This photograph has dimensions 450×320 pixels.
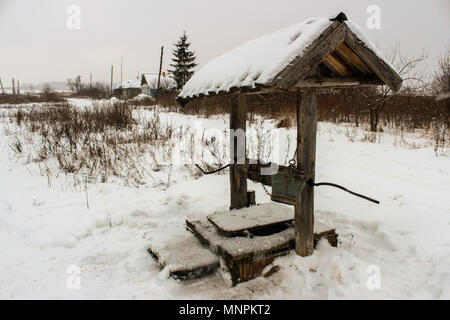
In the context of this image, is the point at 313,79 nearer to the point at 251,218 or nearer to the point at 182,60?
the point at 251,218

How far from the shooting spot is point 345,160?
23.4ft

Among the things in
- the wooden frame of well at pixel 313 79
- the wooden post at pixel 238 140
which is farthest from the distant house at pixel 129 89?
the wooden frame of well at pixel 313 79

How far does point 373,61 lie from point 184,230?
2.87m

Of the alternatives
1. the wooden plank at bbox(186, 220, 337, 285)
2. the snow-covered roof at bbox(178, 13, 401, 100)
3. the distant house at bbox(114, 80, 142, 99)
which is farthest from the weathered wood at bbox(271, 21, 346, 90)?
the distant house at bbox(114, 80, 142, 99)

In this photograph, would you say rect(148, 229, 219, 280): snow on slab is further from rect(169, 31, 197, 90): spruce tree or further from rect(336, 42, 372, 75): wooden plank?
rect(169, 31, 197, 90): spruce tree

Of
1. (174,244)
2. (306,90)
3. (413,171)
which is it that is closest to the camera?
(306,90)

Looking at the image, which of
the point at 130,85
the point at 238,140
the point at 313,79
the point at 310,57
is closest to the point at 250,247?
the point at 238,140

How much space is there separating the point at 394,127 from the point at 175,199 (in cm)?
1056

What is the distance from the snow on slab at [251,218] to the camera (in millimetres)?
3166

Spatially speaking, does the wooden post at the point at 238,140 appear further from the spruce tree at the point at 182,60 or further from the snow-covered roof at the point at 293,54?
the spruce tree at the point at 182,60

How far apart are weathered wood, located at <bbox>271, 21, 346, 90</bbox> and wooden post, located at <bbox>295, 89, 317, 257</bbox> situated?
0.43 m

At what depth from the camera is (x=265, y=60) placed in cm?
242
